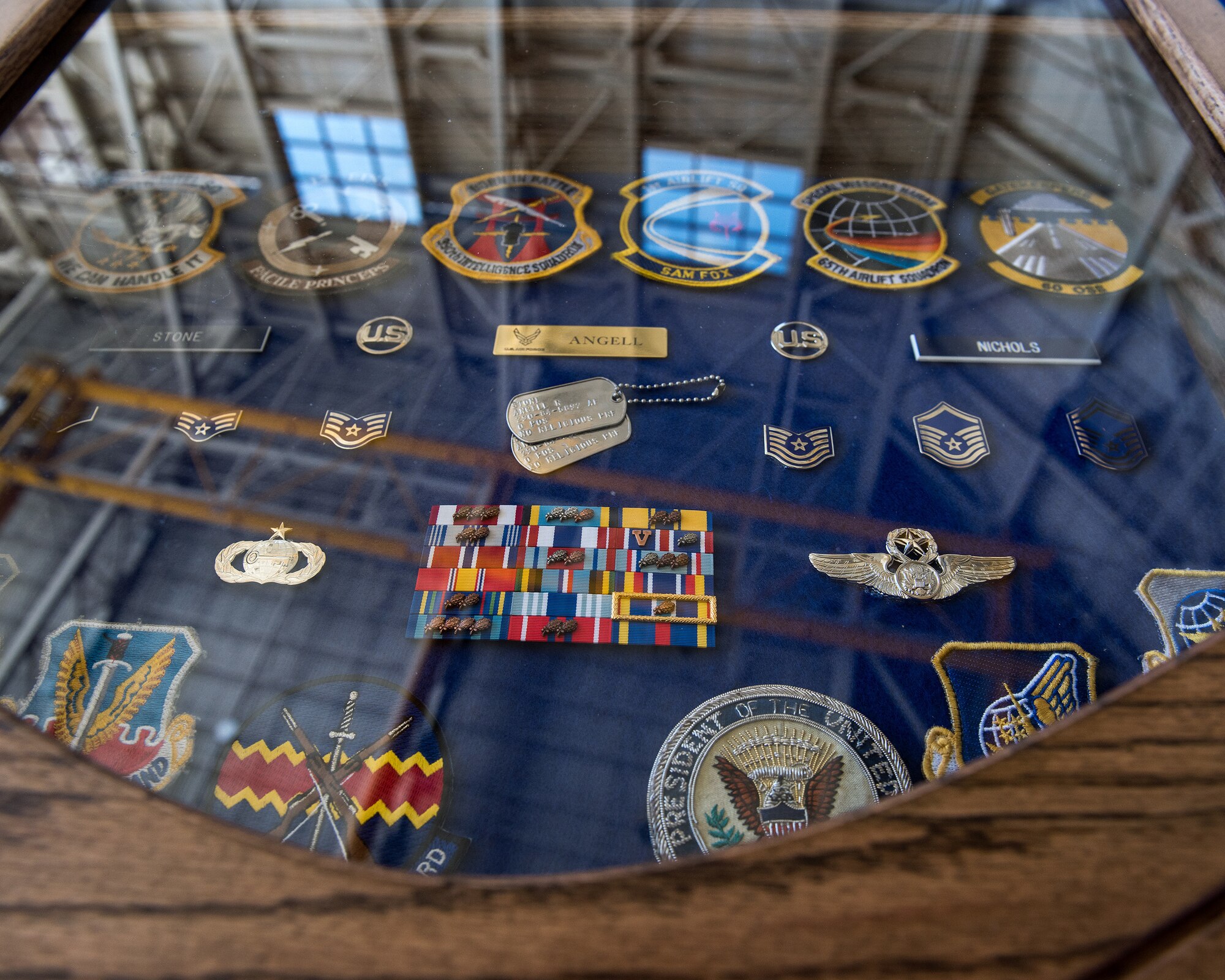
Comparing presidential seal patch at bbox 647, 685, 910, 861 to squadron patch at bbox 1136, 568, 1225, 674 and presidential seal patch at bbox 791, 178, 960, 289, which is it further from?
presidential seal patch at bbox 791, 178, 960, 289

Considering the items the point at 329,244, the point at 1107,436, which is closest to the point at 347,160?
the point at 329,244

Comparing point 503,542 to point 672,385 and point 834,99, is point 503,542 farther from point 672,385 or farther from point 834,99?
point 834,99

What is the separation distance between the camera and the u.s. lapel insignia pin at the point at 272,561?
1.53m

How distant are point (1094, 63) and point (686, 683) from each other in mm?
2153

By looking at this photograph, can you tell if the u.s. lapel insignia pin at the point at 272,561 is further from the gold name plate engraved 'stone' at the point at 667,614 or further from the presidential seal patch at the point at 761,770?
the presidential seal patch at the point at 761,770

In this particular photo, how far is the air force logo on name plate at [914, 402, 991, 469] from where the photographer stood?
172cm

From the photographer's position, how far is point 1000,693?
141cm

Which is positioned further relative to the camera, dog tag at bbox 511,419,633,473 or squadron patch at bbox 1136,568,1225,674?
dog tag at bbox 511,419,633,473

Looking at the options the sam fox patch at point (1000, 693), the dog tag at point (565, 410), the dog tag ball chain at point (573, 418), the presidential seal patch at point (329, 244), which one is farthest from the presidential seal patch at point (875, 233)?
the presidential seal patch at point (329, 244)

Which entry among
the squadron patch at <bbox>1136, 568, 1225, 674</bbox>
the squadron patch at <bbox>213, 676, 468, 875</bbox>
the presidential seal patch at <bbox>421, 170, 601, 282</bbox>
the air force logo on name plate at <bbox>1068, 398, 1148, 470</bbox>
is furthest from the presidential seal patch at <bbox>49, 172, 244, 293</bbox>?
the squadron patch at <bbox>1136, 568, 1225, 674</bbox>

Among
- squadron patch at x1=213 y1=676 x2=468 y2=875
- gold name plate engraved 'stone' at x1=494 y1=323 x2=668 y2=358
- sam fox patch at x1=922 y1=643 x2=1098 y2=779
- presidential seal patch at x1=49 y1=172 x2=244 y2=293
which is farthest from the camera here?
presidential seal patch at x1=49 y1=172 x2=244 y2=293

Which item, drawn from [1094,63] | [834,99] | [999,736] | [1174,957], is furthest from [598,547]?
[1094,63]

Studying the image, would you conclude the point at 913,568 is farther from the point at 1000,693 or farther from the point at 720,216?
the point at 720,216

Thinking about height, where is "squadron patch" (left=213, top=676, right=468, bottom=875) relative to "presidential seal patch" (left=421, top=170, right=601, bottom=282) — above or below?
below
